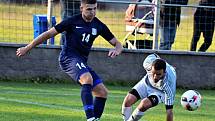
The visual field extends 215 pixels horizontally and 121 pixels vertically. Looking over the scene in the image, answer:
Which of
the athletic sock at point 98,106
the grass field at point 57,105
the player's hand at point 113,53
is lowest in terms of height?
the grass field at point 57,105

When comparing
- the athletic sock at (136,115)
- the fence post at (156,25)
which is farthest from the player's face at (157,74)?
the fence post at (156,25)

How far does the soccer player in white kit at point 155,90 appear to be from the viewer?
9867 mm

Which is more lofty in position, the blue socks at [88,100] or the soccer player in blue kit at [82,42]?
the soccer player in blue kit at [82,42]

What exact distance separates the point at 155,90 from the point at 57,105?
246cm

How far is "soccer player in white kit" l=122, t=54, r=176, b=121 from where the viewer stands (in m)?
9.87

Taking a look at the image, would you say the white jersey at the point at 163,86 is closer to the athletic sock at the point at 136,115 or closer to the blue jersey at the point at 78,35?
the athletic sock at the point at 136,115

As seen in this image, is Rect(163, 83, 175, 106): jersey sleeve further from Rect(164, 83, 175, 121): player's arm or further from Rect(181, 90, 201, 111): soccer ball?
Rect(181, 90, 201, 111): soccer ball

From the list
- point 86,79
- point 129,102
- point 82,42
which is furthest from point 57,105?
point 86,79

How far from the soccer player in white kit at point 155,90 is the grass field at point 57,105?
0.78 m

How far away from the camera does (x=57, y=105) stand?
1225 centimetres

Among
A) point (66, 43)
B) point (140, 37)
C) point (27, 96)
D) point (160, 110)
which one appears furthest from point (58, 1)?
point (66, 43)

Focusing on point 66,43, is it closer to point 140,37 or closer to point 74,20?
point 74,20

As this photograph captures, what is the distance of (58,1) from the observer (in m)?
16.0

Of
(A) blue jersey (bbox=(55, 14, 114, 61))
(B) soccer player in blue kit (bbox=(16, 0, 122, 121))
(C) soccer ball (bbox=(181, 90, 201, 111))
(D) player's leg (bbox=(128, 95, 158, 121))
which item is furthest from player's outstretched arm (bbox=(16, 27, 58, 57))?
(C) soccer ball (bbox=(181, 90, 201, 111))
